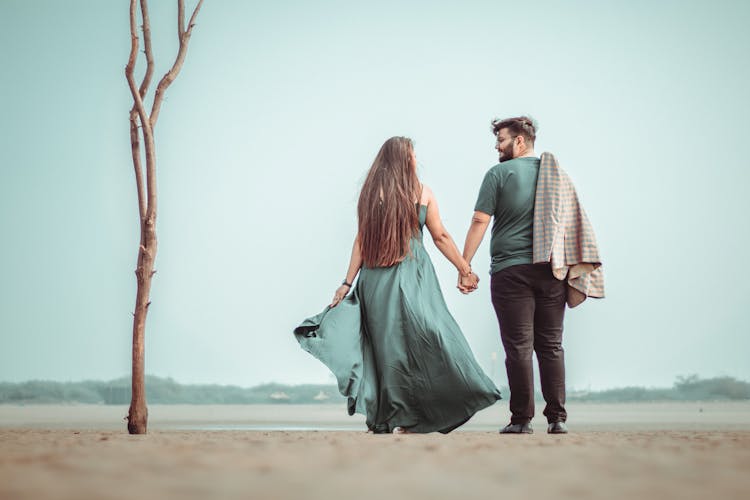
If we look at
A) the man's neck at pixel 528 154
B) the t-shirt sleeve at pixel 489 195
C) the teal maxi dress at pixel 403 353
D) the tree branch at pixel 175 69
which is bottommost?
the teal maxi dress at pixel 403 353

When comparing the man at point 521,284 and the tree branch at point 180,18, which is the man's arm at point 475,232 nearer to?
the man at point 521,284

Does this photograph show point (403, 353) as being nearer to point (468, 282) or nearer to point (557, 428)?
point (468, 282)

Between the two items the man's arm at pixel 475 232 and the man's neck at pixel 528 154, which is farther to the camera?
the man's neck at pixel 528 154

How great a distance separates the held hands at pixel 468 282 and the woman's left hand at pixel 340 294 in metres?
0.77

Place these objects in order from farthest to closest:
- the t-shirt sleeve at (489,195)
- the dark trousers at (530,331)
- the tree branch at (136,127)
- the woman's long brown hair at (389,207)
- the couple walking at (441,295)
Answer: the tree branch at (136,127)
the woman's long brown hair at (389,207)
the t-shirt sleeve at (489,195)
the couple walking at (441,295)
the dark trousers at (530,331)

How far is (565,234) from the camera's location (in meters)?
5.27

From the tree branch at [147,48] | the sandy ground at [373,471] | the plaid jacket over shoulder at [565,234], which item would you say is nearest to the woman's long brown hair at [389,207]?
the plaid jacket over shoulder at [565,234]

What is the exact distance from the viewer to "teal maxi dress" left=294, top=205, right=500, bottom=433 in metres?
5.43

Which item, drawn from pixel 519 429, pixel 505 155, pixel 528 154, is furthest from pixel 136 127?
pixel 519 429

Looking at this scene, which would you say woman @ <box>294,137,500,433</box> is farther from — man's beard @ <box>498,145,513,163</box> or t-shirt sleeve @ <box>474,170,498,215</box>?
man's beard @ <box>498,145,513,163</box>

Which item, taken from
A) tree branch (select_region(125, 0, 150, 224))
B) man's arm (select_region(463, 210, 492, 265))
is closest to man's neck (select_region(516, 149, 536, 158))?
man's arm (select_region(463, 210, 492, 265))

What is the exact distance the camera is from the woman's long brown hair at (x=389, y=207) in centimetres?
560

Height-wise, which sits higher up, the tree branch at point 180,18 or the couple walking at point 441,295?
the tree branch at point 180,18

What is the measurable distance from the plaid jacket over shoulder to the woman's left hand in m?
1.35
